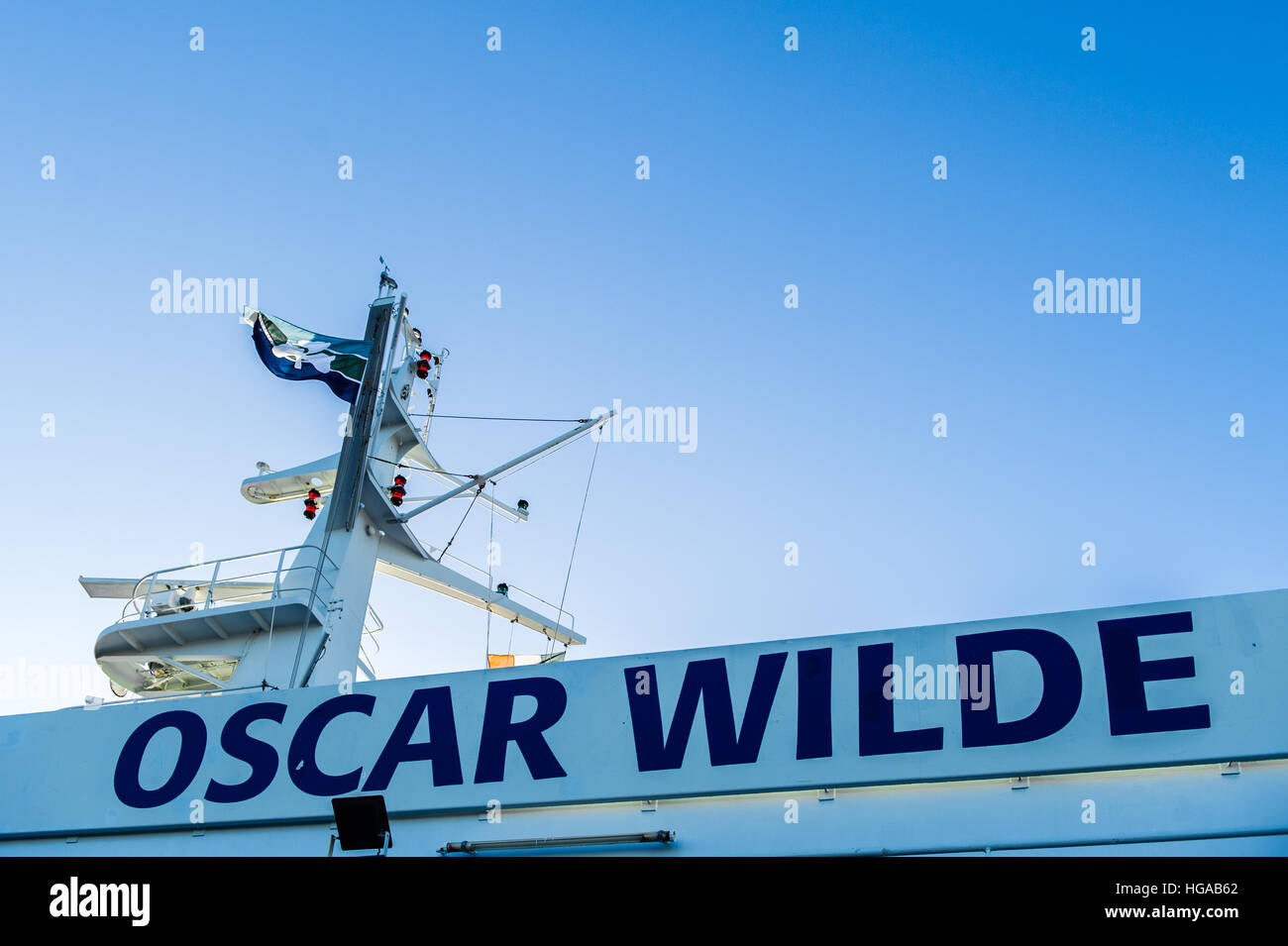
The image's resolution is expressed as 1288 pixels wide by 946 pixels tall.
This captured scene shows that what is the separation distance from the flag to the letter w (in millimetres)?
9311

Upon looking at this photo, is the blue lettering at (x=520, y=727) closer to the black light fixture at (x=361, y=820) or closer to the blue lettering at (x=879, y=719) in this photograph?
the black light fixture at (x=361, y=820)

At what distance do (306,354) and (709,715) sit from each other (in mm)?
11045

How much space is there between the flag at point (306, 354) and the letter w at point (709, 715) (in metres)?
9.31

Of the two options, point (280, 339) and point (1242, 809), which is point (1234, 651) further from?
point (280, 339)

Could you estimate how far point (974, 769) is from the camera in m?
9.97

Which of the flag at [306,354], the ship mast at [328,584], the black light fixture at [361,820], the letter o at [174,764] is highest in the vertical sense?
the flag at [306,354]

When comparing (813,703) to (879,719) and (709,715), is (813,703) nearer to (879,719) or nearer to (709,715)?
(879,719)

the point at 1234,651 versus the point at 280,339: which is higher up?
the point at 280,339

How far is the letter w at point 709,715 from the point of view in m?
10.8

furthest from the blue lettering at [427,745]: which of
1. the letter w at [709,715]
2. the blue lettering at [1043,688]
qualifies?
the blue lettering at [1043,688]

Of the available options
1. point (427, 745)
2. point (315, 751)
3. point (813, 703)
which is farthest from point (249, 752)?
point (813, 703)

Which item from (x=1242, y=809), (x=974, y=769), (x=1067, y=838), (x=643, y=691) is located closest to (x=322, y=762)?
(x=643, y=691)

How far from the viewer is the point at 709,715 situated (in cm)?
1105
